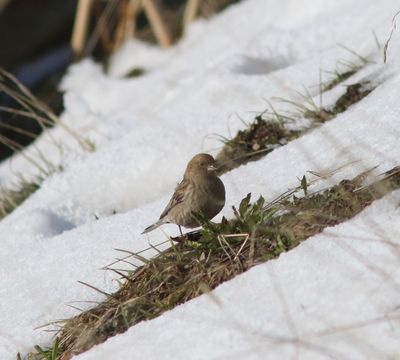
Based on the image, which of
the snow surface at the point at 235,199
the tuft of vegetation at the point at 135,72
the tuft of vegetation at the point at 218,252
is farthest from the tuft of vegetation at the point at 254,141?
the tuft of vegetation at the point at 135,72

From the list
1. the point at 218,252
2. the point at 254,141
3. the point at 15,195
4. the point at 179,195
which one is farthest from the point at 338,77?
the point at 15,195

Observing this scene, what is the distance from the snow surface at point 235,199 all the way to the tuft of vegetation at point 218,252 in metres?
0.11

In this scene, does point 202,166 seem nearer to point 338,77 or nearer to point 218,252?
point 218,252

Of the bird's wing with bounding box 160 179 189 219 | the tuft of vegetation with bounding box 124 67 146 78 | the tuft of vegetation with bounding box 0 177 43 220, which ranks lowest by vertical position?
the tuft of vegetation with bounding box 124 67 146 78

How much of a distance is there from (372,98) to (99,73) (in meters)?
5.17

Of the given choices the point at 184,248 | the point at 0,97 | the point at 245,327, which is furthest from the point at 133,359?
the point at 0,97

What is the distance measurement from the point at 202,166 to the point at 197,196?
21 cm

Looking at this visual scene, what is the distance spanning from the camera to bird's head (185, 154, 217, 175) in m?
4.02

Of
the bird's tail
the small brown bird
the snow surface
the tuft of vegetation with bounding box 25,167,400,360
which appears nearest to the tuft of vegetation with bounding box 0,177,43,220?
the snow surface

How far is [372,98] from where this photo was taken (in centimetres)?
431

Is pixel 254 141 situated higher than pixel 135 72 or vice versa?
pixel 254 141

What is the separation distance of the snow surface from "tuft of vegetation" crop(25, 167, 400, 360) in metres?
0.11

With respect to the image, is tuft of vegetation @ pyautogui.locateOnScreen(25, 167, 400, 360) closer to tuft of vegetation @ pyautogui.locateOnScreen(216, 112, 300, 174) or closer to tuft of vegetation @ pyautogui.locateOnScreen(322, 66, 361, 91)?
tuft of vegetation @ pyautogui.locateOnScreen(216, 112, 300, 174)

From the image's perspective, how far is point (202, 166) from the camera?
4.06 meters
